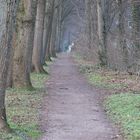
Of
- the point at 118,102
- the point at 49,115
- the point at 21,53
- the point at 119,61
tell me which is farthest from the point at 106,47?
the point at 49,115

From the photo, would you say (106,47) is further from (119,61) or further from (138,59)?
(138,59)

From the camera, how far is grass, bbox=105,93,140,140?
10609 mm

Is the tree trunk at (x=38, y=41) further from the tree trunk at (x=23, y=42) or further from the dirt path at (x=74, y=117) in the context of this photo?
the tree trunk at (x=23, y=42)

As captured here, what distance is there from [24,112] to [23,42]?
5.10 m

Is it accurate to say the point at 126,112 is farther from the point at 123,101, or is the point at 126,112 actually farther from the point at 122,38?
the point at 122,38

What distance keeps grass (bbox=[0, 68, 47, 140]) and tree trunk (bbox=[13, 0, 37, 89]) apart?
0.53 metres

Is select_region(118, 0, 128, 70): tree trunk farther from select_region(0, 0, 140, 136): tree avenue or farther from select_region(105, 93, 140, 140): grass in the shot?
select_region(105, 93, 140, 140): grass

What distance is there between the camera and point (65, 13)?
6744 centimetres

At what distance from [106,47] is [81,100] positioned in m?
15.0

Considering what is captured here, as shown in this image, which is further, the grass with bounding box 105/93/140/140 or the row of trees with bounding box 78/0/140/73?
the row of trees with bounding box 78/0/140/73

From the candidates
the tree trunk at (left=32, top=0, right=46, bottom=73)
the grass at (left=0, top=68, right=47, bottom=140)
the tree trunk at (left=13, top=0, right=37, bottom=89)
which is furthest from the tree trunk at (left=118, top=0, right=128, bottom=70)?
the tree trunk at (left=13, top=0, right=37, bottom=89)

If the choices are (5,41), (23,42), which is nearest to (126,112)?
(5,41)

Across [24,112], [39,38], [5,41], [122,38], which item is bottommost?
[24,112]

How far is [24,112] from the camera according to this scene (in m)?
13.0
